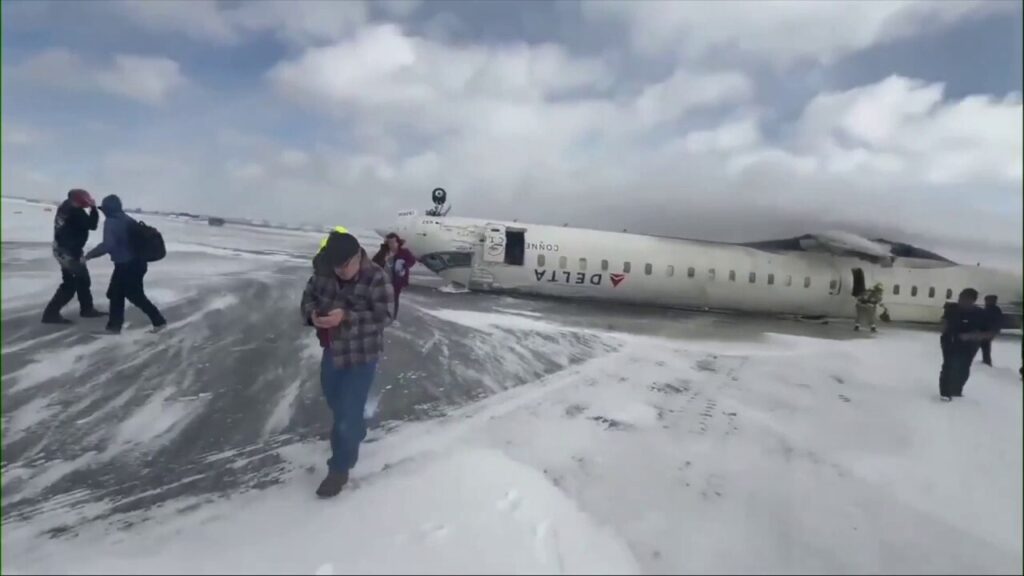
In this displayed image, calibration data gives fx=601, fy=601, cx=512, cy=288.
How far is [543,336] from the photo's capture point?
2.72 m

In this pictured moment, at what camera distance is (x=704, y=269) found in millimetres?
2939

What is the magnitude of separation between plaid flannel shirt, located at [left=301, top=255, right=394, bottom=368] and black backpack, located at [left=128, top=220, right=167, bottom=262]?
937 mm

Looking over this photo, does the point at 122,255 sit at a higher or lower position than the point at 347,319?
higher

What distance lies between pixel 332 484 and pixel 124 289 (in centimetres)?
119

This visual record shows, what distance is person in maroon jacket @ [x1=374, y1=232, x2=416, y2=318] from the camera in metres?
2.36

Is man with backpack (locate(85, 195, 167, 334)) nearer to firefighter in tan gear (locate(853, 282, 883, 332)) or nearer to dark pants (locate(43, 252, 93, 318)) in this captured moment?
dark pants (locate(43, 252, 93, 318))

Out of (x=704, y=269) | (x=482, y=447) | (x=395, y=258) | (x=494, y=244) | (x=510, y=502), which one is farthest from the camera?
(x=494, y=244)

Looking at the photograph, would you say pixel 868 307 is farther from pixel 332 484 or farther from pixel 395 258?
pixel 332 484

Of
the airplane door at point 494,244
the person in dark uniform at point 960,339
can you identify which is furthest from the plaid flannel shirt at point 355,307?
the person in dark uniform at point 960,339

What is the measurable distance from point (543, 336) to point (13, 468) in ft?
6.26

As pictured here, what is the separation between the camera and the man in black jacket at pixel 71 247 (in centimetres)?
211

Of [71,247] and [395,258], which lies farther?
[395,258]

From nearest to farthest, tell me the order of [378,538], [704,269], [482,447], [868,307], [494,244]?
[378,538] < [482,447] < [868,307] < [704,269] < [494,244]

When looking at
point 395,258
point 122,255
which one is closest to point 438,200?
point 395,258
